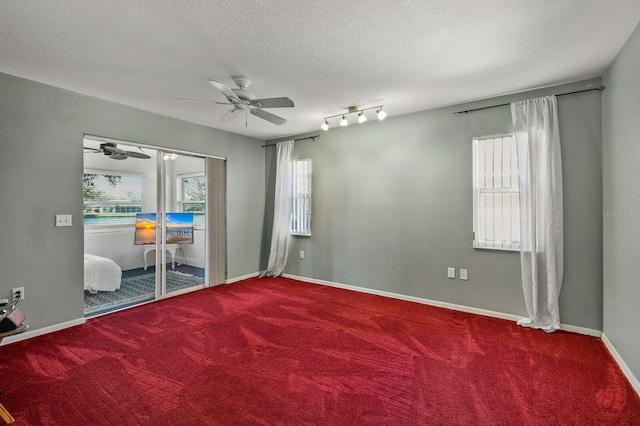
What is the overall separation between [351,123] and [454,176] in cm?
177

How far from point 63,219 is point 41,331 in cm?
119

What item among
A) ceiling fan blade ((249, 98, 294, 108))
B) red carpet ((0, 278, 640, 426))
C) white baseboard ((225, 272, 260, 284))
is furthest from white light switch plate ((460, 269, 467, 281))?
white baseboard ((225, 272, 260, 284))

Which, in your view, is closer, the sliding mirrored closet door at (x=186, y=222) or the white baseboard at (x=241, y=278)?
the sliding mirrored closet door at (x=186, y=222)

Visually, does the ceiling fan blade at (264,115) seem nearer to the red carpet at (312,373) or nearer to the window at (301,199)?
the window at (301,199)

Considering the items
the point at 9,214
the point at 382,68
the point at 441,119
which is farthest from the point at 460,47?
the point at 9,214

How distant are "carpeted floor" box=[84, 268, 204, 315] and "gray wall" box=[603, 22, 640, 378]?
5.14 meters

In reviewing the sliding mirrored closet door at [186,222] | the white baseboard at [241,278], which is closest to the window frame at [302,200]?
the white baseboard at [241,278]

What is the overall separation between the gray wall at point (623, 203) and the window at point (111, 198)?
684cm

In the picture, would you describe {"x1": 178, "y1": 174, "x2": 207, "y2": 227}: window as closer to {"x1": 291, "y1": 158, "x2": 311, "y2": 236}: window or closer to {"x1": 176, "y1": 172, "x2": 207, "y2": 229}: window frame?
{"x1": 176, "y1": 172, "x2": 207, "y2": 229}: window frame

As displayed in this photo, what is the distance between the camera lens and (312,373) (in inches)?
94.9

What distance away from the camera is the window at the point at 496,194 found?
3496 mm

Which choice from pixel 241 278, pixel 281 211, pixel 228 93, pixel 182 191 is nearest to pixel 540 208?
pixel 228 93

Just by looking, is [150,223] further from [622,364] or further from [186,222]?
[622,364]

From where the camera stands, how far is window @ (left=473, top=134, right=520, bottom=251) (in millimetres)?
3496
